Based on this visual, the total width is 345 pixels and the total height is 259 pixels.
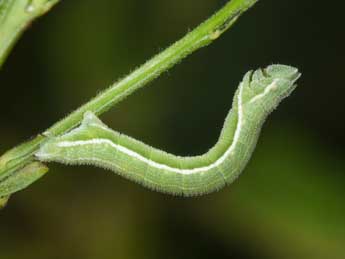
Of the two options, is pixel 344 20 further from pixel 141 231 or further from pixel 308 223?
pixel 141 231

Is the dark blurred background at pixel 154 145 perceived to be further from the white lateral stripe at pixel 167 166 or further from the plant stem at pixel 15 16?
the plant stem at pixel 15 16

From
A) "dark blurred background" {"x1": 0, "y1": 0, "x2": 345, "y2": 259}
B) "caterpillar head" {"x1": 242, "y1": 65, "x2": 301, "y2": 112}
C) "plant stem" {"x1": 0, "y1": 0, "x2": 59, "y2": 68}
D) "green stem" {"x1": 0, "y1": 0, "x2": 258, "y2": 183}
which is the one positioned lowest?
"green stem" {"x1": 0, "y1": 0, "x2": 258, "y2": 183}

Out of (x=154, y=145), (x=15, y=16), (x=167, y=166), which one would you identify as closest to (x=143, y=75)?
(x=15, y=16)

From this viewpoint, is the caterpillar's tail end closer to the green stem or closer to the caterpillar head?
the caterpillar head

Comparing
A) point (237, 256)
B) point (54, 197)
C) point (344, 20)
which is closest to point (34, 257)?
point (54, 197)

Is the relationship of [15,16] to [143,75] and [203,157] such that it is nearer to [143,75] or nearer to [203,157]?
[143,75]

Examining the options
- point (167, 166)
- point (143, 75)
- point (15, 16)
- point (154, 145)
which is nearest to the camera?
point (143, 75)

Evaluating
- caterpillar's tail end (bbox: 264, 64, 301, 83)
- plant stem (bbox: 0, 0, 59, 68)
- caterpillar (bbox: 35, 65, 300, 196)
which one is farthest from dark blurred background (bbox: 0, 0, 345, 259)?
plant stem (bbox: 0, 0, 59, 68)
